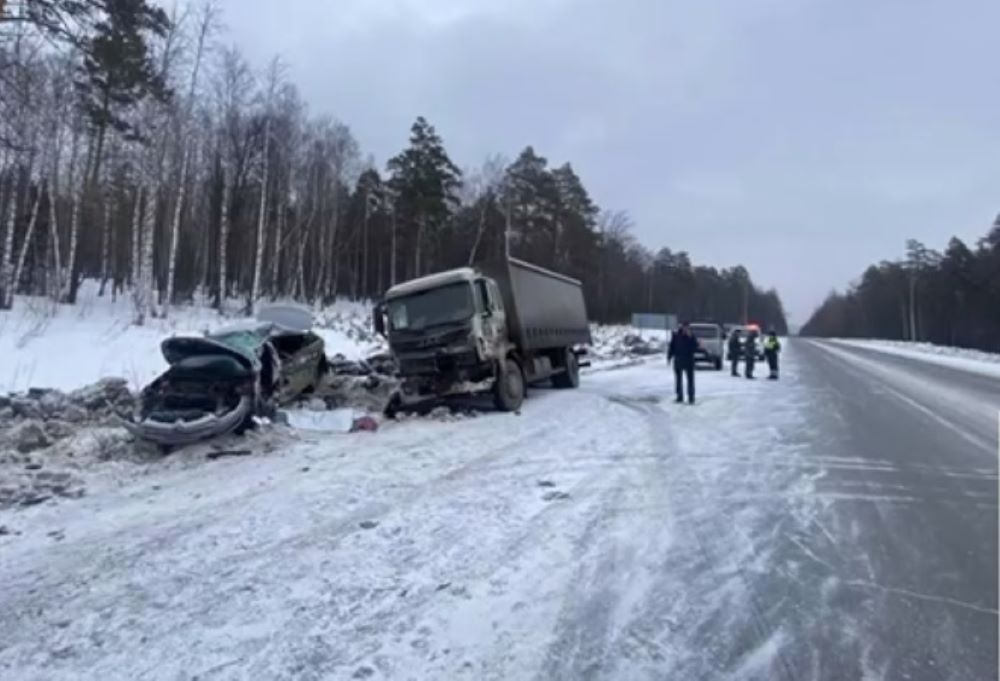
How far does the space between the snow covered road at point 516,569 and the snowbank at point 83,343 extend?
366 inches

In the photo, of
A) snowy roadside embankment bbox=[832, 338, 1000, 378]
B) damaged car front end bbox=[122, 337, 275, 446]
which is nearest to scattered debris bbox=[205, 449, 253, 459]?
damaged car front end bbox=[122, 337, 275, 446]

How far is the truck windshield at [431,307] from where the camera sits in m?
Result: 13.5

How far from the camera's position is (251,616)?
167 inches

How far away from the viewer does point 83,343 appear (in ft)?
61.4

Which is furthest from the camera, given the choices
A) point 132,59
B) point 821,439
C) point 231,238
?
point 231,238

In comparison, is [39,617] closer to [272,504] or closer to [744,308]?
[272,504]

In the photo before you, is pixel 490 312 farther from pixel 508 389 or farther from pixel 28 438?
pixel 28 438

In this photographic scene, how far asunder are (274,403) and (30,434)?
3505mm

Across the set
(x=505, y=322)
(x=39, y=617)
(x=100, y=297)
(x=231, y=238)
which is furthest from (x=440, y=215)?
(x=39, y=617)

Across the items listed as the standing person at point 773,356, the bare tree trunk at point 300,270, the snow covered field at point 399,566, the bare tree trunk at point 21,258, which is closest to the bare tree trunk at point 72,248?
the bare tree trunk at point 21,258

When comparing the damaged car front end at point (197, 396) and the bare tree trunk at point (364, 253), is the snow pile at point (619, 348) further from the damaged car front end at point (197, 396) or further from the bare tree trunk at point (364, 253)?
the damaged car front end at point (197, 396)

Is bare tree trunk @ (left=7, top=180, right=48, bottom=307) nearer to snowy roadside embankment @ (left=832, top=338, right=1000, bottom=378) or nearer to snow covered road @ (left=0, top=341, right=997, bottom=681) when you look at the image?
snow covered road @ (left=0, top=341, right=997, bottom=681)

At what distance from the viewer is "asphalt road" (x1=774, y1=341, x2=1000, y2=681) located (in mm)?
3688

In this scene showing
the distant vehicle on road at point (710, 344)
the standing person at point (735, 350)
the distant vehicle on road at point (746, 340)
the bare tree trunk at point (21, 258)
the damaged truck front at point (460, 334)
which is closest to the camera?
the damaged truck front at point (460, 334)
